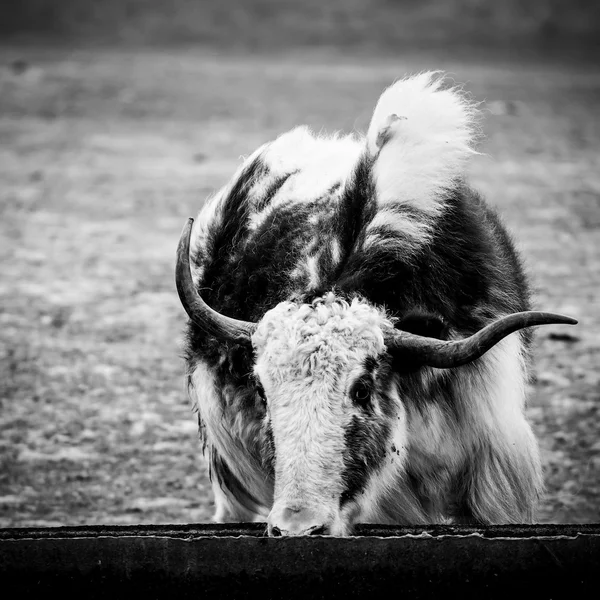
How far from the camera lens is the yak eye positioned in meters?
3.41

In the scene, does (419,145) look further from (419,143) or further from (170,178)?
(170,178)

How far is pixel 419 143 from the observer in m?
3.91

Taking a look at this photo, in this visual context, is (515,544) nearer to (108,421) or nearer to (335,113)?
(108,421)

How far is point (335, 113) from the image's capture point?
18703 mm

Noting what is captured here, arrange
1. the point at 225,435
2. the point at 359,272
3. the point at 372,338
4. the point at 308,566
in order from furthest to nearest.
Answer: the point at 225,435, the point at 359,272, the point at 372,338, the point at 308,566

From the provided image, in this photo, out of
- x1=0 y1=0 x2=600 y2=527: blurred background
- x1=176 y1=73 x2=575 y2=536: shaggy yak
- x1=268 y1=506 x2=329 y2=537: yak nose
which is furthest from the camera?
x1=0 y1=0 x2=600 y2=527: blurred background

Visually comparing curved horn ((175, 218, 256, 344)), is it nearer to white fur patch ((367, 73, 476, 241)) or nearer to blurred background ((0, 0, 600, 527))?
white fur patch ((367, 73, 476, 241))

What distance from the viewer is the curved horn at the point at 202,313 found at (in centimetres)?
367

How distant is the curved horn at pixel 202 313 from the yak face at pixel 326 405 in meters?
0.12

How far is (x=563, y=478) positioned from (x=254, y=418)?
8.32 feet

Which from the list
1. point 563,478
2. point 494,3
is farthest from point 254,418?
point 494,3

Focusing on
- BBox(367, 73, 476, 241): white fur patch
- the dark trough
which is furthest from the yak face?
BBox(367, 73, 476, 241): white fur patch

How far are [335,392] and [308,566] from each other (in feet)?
2.25

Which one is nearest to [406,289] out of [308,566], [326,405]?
[326,405]
